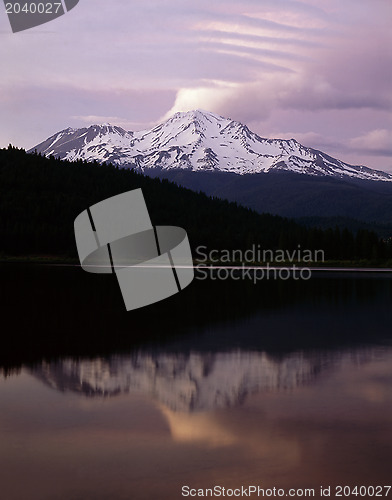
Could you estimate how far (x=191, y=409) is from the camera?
1714cm

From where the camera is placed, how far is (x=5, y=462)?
12961 millimetres

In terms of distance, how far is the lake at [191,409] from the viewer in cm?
1222

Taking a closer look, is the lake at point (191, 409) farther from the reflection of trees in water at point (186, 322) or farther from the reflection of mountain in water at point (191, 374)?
the reflection of trees in water at point (186, 322)

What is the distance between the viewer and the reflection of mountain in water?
61.9ft

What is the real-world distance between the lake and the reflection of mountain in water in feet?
0.19

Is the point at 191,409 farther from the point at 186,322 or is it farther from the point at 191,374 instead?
the point at 186,322

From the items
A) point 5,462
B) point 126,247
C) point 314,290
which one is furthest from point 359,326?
point 126,247

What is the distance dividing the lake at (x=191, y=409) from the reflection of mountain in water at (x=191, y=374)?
0.19ft

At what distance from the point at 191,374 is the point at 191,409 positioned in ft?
15.0

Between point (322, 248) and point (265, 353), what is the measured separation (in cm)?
13861
